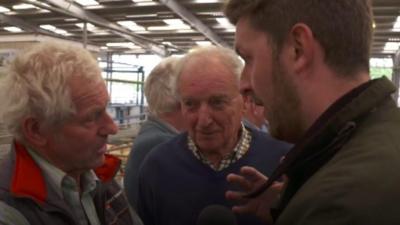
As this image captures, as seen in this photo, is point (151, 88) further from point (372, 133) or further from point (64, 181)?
point (372, 133)

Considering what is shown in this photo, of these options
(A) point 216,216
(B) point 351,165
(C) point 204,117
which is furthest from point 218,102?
(B) point 351,165

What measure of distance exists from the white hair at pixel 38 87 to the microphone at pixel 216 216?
60 centimetres

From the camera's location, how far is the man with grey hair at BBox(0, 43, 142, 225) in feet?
4.53

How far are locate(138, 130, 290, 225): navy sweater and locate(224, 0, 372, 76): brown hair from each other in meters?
0.83

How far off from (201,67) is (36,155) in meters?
0.75

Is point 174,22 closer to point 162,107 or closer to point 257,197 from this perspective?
point 162,107

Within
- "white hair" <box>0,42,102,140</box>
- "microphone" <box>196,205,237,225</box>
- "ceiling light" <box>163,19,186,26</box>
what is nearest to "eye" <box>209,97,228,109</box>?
"microphone" <box>196,205,237,225</box>

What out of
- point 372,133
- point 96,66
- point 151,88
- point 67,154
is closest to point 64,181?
point 67,154

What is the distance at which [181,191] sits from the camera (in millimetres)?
1738

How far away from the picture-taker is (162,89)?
2.56 m

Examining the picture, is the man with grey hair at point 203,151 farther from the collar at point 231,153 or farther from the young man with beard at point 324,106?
the young man with beard at point 324,106

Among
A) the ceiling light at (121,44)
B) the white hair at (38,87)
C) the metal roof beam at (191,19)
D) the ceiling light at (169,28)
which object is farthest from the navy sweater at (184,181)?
the ceiling light at (121,44)

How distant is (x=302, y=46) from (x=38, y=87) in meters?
0.86

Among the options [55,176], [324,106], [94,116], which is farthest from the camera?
[94,116]
